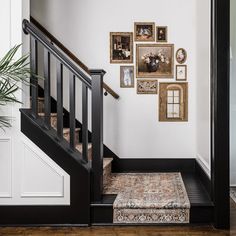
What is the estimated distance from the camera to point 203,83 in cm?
420

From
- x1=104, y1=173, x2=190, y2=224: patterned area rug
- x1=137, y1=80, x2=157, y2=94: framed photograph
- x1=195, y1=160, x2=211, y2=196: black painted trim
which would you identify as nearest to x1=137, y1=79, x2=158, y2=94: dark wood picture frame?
x1=137, y1=80, x2=157, y2=94: framed photograph

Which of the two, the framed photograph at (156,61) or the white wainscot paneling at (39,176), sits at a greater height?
Result: the framed photograph at (156,61)

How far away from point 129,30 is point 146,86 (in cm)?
80

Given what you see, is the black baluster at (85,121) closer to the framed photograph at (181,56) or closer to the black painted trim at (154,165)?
the black painted trim at (154,165)

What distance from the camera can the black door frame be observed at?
3209 mm

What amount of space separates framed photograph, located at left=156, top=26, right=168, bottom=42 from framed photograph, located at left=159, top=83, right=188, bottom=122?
2.02 ft

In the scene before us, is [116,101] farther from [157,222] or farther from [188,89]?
[157,222]

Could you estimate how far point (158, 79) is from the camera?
4859mm

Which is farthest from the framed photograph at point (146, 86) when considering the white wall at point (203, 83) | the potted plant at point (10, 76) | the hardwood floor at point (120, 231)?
the hardwood floor at point (120, 231)

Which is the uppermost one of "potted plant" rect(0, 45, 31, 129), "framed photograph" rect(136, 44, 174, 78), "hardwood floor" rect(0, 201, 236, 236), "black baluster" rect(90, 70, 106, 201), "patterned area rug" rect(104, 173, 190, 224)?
"framed photograph" rect(136, 44, 174, 78)

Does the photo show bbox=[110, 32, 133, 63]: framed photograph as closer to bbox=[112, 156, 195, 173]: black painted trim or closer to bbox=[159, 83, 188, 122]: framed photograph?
bbox=[159, 83, 188, 122]: framed photograph

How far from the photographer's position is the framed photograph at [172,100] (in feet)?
16.0

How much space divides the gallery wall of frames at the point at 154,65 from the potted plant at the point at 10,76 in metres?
A: 1.71

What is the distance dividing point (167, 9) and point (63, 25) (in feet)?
4.73
